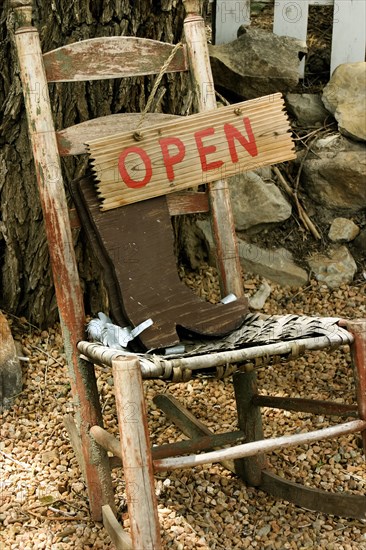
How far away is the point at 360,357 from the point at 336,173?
1.24 m

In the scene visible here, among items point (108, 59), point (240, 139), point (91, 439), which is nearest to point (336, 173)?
point (240, 139)

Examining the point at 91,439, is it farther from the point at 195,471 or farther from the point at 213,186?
the point at 213,186

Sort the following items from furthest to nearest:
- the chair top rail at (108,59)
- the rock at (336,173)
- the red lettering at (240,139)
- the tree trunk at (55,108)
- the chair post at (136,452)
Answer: the rock at (336,173), the tree trunk at (55,108), the red lettering at (240,139), the chair top rail at (108,59), the chair post at (136,452)

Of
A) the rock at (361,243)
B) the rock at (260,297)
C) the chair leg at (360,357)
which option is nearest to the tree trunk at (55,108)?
the rock at (260,297)

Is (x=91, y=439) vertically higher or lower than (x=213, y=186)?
lower

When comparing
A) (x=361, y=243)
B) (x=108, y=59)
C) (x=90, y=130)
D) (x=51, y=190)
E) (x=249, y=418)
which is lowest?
(x=249, y=418)

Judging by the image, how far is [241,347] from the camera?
194cm

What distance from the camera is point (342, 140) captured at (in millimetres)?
3062

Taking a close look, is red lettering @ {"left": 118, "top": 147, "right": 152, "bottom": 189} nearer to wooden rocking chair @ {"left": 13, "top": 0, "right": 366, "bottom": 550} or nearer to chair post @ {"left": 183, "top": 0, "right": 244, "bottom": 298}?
wooden rocking chair @ {"left": 13, "top": 0, "right": 366, "bottom": 550}

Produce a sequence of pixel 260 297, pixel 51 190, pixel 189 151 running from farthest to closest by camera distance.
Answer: pixel 260 297
pixel 189 151
pixel 51 190

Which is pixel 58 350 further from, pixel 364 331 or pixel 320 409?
pixel 364 331

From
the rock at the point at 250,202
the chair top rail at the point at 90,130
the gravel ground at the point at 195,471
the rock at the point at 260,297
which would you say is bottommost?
the gravel ground at the point at 195,471

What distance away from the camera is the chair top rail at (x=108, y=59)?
6.69 feet

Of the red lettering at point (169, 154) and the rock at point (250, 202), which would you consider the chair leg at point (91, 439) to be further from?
the rock at point (250, 202)
